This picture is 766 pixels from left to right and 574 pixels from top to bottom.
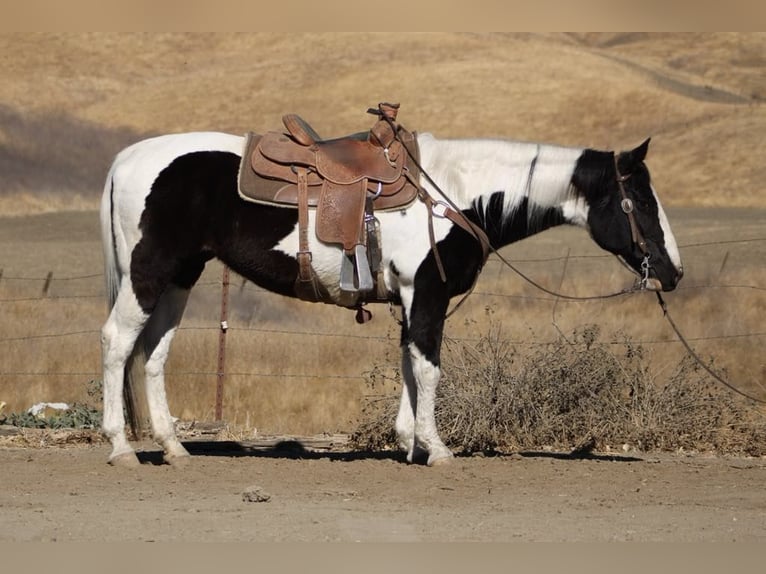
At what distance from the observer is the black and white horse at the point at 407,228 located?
851 cm

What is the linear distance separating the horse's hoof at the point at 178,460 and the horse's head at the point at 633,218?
10.5 ft

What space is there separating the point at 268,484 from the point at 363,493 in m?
0.67

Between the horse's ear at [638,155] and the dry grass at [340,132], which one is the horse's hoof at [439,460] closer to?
the dry grass at [340,132]

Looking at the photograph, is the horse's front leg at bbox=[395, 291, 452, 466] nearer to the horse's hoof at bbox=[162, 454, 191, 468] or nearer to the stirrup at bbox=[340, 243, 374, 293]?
the stirrup at bbox=[340, 243, 374, 293]

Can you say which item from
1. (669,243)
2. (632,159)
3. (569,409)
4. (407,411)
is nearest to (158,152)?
(407,411)

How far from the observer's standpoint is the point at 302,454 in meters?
9.84

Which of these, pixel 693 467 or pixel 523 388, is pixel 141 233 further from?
pixel 693 467

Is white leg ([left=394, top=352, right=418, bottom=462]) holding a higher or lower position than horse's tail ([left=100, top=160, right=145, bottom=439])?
lower

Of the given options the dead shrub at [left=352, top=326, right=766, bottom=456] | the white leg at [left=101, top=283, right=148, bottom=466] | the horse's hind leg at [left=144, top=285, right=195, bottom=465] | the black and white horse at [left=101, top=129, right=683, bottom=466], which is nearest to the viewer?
the black and white horse at [left=101, top=129, right=683, bottom=466]

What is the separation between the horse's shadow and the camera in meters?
9.41

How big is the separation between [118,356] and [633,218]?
3.59 metres

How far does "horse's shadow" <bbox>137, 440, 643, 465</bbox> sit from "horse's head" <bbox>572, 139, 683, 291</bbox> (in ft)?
5.13

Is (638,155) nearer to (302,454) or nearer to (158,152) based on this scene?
(158,152)

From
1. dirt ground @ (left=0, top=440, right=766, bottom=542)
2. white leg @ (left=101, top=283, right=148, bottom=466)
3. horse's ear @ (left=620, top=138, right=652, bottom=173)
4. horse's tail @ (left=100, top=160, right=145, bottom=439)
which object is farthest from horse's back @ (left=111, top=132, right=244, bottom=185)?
horse's ear @ (left=620, top=138, right=652, bottom=173)
